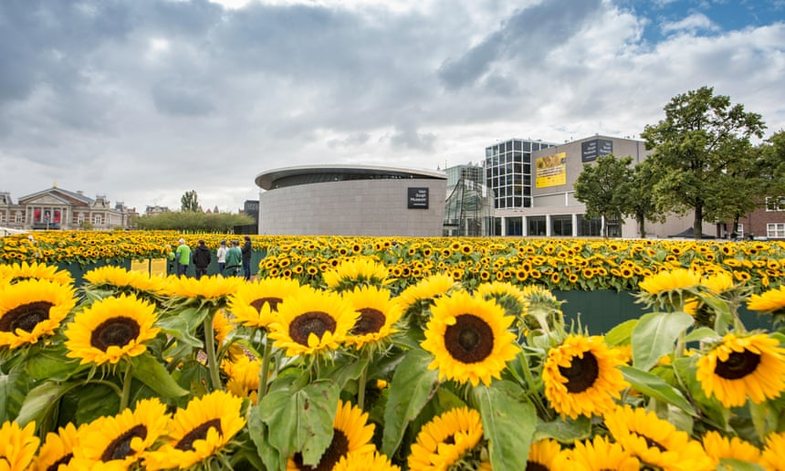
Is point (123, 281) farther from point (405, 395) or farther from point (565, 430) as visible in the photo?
point (565, 430)

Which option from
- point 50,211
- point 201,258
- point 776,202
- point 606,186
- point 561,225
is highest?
point 50,211

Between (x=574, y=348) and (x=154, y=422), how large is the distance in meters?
0.66

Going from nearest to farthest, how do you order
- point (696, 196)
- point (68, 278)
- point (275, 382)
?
point (275, 382)
point (68, 278)
point (696, 196)

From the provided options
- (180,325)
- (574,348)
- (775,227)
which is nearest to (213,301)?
(180,325)

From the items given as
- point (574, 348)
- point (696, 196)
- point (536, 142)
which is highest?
point (536, 142)

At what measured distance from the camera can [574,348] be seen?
648mm

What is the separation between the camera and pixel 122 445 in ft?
2.03

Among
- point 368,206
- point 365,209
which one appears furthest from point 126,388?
point 365,209

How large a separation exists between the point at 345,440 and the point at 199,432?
22 centimetres

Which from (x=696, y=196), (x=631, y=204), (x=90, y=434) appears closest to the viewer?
(x=90, y=434)

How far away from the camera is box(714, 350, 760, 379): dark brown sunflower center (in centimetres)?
63

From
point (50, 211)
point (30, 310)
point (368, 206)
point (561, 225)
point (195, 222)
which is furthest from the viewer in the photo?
point (50, 211)

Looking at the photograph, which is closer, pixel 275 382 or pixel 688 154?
pixel 275 382

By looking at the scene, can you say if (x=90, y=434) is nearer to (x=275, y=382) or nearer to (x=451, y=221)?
(x=275, y=382)
